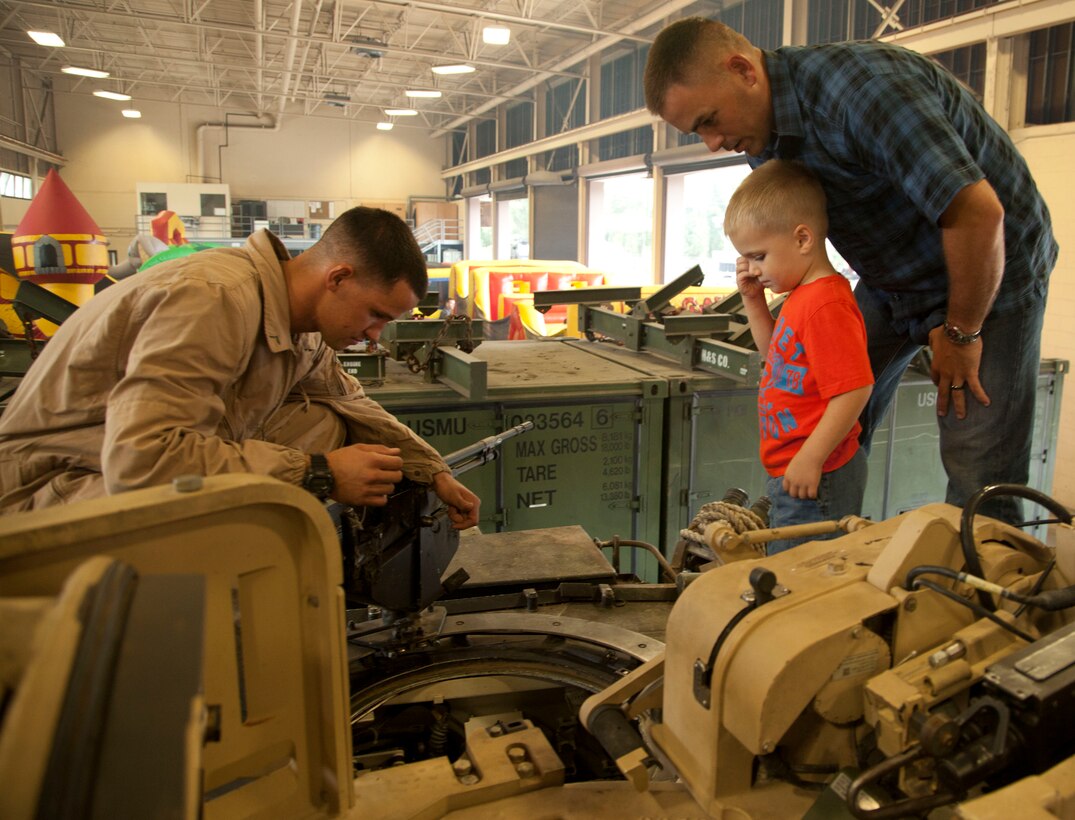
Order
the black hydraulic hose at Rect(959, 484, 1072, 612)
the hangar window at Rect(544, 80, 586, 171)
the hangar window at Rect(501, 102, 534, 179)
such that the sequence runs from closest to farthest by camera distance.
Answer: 1. the black hydraulic hose at Rect(959, 484, 1072, 612)
2. the hangar window at Rect(544, 80, 586, 171)
3. the hangar window at Rect(501, 102, 534, 179)

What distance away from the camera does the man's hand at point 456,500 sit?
189cm

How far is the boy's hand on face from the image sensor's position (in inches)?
73.9

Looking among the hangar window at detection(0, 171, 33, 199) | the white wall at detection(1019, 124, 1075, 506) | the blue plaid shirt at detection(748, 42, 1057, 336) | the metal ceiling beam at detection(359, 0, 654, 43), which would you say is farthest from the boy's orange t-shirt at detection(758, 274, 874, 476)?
the hangar window at detection(0, 171, 33, 199)

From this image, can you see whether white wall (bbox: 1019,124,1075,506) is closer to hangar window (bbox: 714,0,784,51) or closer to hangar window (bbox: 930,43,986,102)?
hangar window (bbox: 930,43,986,102)

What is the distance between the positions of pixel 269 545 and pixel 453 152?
833 inches

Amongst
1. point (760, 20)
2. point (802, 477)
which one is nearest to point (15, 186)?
point (760, 20)

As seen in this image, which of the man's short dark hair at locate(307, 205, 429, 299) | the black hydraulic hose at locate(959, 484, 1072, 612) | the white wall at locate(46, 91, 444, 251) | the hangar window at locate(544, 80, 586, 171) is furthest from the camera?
the white wall at locate(46, 91, 444, 251)

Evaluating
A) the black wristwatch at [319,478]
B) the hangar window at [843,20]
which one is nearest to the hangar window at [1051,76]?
the hangar window at [843,20]

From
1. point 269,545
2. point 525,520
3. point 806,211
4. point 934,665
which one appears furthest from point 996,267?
point 525,520

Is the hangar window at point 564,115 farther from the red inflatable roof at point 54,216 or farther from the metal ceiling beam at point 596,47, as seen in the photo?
the red inflatable roof at point 54,216

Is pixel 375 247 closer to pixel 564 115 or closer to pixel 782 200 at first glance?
pixel 782 200

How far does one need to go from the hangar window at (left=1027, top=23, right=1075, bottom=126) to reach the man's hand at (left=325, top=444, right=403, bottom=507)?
5655mm

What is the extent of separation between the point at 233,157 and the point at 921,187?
67.4ft

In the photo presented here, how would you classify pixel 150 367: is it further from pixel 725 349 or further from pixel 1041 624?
pixel 725 349
